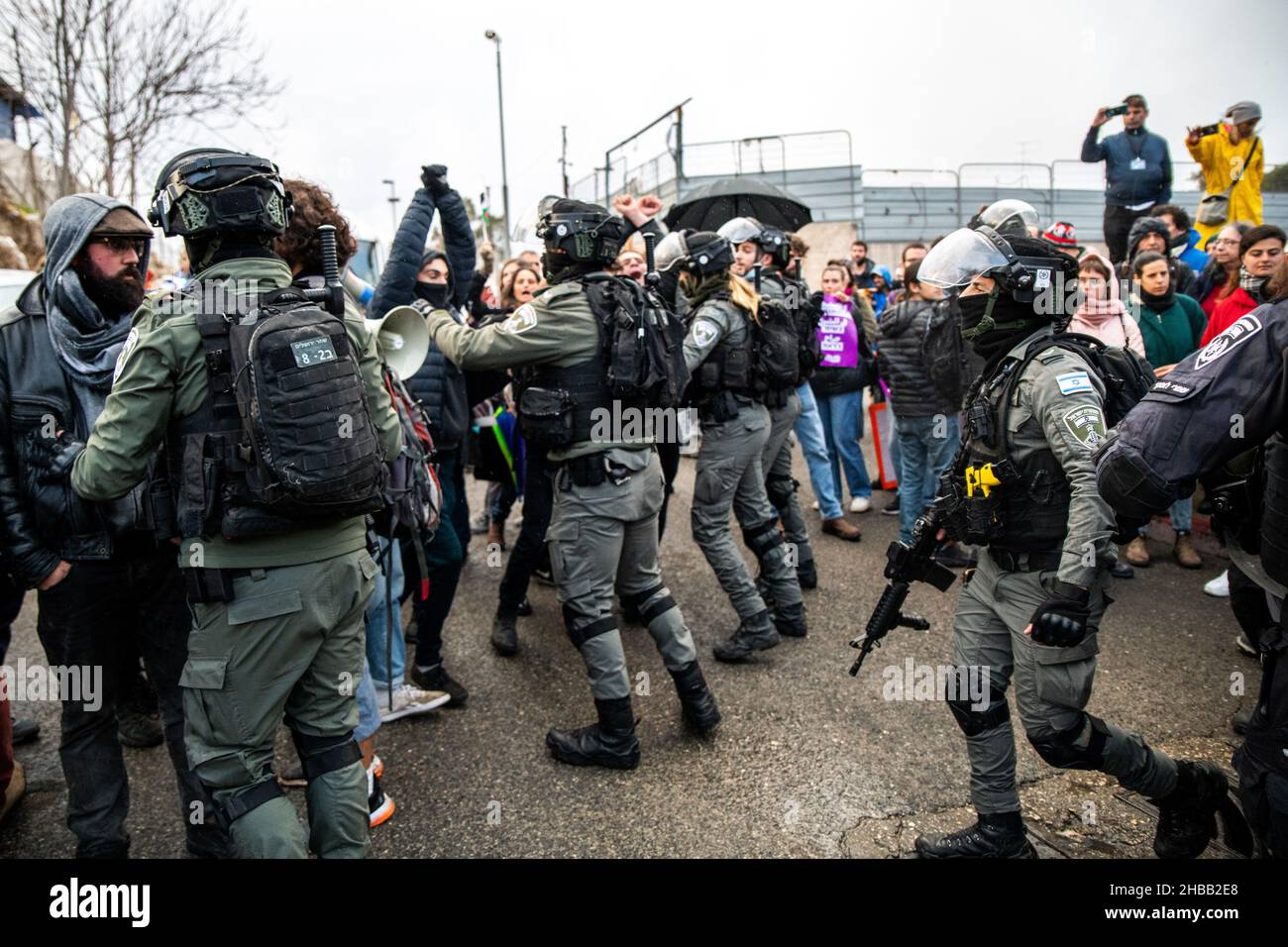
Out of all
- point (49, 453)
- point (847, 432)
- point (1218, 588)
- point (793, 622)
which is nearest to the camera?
point (49, 453)

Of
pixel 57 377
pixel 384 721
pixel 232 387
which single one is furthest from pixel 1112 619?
pixel 57 377

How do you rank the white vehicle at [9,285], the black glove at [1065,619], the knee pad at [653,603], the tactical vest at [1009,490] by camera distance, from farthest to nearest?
the white vehicle at [9,285] → the knee pad at [653,603] → the tactical vest at [1009,490] → the black glove at [1065,619]

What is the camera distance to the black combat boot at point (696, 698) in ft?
11.2

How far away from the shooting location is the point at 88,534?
2473mm

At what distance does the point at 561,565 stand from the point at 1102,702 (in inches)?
99.4

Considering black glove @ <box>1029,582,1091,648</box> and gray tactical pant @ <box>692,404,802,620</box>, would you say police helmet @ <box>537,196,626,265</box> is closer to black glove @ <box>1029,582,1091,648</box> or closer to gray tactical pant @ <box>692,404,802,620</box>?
gray tactical pant @ <box>692,404,802,620</box>

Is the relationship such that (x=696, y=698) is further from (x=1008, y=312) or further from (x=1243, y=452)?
(x=1243, y=452)

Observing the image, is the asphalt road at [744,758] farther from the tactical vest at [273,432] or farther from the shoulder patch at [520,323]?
the shoulder patch at [520,323]

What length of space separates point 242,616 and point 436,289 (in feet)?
7.36

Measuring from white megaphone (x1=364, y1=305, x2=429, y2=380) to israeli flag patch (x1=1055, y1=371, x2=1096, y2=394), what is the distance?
2201 millimetres

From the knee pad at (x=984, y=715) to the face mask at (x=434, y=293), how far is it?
283 centimetres

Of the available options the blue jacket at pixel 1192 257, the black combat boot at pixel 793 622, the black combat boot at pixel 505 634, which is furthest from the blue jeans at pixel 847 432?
the black combat boot at pixel 505 634

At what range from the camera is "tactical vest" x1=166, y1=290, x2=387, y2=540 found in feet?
6.43

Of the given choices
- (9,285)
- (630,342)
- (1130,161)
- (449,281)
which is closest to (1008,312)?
(630,342)
